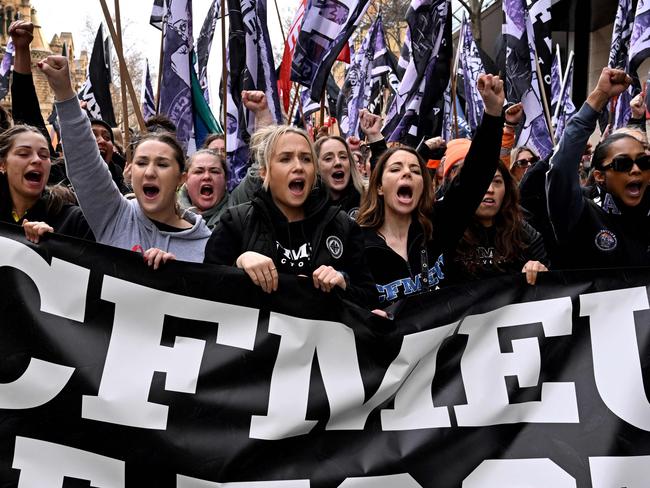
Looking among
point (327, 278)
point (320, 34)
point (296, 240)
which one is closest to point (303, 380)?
point (327, 278)

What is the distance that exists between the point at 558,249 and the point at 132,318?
2160 millimetres

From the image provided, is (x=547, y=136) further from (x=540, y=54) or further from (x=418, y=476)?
(x=418, y=476)

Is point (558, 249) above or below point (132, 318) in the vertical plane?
above

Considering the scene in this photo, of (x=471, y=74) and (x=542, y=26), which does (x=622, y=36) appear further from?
(x=471, y=74)

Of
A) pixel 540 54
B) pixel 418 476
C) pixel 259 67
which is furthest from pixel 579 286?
pixel 540 54

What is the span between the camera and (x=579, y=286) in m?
3.36

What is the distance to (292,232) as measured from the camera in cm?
349

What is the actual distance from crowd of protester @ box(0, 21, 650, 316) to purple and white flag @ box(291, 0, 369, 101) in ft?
8.56

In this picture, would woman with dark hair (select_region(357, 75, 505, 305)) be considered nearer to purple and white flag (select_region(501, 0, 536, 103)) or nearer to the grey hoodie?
the grey hoodie

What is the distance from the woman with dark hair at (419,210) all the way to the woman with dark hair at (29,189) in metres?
1.40

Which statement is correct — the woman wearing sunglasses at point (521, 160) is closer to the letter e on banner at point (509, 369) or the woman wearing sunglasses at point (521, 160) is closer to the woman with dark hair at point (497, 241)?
the woman with dark hair at point (497, 241)

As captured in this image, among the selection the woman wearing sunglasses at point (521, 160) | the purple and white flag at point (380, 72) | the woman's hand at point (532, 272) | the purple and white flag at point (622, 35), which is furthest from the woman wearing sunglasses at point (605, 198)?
the purple and white flag at point (380, 72)

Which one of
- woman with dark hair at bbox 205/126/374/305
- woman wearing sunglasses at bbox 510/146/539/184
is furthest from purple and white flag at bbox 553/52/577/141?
woman with dark hair at bbox 205/126/374/305

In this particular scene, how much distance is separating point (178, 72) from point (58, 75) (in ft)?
11.9
